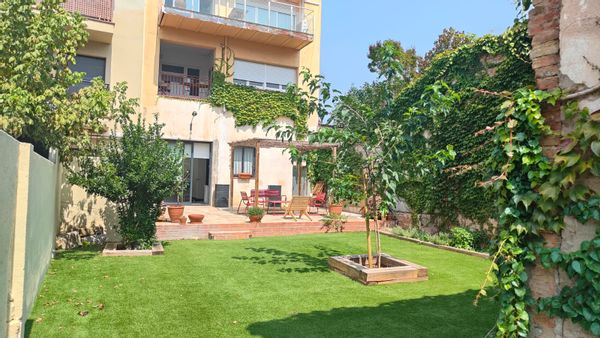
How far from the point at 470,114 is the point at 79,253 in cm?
1077

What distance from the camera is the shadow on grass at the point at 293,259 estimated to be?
780 centimetres

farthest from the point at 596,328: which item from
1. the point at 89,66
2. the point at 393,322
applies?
the point at 89,66

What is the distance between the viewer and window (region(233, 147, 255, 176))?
17.8 metres

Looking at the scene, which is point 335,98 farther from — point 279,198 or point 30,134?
point 279,198

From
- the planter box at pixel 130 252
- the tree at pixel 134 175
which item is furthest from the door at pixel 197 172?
the planter box at pixel 130 252

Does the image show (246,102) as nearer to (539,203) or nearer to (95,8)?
(95,8)

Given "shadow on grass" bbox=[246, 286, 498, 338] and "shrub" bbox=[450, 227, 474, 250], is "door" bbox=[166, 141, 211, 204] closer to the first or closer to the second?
"shrub" bbox=[450, 227, 474, 250]

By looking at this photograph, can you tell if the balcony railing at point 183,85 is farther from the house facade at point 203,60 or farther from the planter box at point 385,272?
the planter box at point 385,272

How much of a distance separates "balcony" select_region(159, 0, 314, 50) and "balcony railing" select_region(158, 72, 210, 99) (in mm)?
2526

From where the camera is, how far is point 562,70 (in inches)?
112

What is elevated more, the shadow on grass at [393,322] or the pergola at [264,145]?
the pergola at [264,145]

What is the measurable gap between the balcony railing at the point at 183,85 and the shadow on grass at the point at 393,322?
14543 mm

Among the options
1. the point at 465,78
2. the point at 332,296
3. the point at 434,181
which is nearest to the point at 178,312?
the point at 332,296

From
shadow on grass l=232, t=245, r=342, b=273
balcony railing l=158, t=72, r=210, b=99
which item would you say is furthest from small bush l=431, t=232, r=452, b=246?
balcony railing l=158, t=72, r=210, b=99
